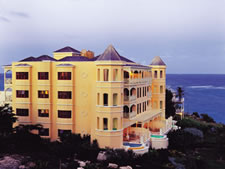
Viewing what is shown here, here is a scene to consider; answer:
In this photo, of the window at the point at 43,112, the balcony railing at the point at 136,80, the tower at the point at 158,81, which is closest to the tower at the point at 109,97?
the balcony railing at the point at 136,80

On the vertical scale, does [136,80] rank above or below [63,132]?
above

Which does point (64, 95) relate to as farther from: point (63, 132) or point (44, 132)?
point (44, 132)

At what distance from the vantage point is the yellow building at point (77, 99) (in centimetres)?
2973

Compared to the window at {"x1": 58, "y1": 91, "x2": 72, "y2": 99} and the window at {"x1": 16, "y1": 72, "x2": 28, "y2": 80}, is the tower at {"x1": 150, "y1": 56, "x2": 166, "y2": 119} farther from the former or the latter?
the window at {"x1": 16, "y1": 72, "x2": 28, "y2": 80}

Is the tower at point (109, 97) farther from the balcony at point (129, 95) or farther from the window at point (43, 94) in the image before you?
the window at point (43, 94)

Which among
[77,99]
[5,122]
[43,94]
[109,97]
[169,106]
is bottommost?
[169,106]

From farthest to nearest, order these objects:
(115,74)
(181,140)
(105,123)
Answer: (181,140) < (105,123) < (115,74)

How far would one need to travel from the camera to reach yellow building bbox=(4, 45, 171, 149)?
1171 inches

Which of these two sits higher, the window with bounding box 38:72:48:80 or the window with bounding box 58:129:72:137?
the window with bounding box 38:72:48:80

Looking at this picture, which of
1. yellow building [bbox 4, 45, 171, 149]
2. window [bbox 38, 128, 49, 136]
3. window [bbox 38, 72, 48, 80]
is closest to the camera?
yellow building [bbox 4, 45, 171, 149]

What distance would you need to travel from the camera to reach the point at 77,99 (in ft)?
108

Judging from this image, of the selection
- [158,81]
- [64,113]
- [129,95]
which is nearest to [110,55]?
[129,95]

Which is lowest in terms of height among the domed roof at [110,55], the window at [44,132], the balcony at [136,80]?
the window at [44,132]

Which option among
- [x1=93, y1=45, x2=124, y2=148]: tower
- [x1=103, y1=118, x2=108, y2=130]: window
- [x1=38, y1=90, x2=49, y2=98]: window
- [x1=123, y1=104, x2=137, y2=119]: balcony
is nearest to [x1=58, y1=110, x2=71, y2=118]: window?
[x1=38, y1=90, x2=49, y2=98]: window
